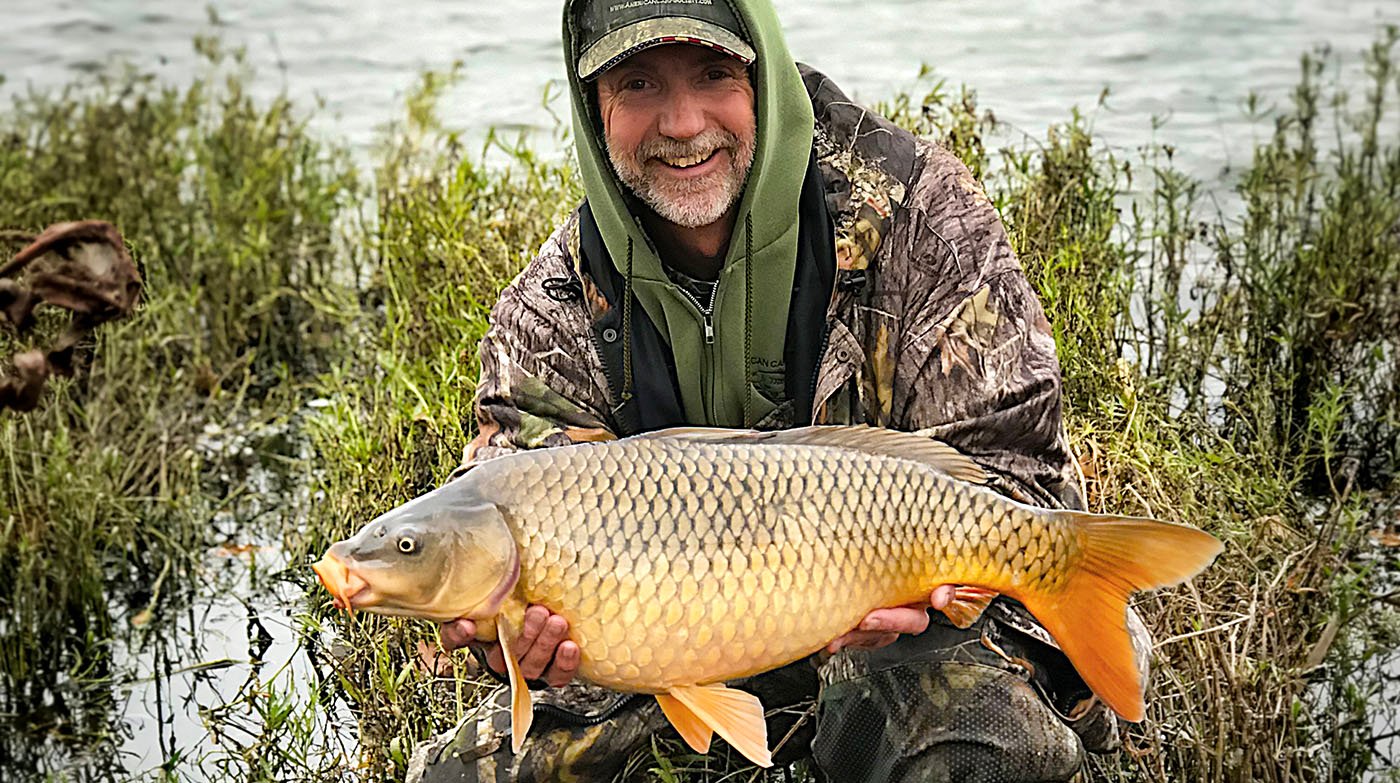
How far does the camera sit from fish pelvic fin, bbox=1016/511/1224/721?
229 centimetres

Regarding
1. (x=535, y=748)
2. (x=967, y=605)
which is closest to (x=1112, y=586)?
(x=967, y=605)

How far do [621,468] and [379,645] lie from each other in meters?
1.10

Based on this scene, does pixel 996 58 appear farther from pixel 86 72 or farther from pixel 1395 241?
pixel 86 72

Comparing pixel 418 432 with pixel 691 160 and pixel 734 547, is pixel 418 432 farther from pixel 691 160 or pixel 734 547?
pixel 734 547

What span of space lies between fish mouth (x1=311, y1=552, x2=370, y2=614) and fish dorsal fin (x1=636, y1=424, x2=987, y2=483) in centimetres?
46

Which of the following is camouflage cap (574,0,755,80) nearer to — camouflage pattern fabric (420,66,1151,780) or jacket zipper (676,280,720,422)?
camouflage pattern fabric (420,66,1151,780)

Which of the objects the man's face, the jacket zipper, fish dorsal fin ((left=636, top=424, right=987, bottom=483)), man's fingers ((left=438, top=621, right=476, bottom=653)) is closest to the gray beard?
the man's face

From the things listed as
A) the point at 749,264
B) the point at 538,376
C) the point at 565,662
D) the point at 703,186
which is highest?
the point at 703,186

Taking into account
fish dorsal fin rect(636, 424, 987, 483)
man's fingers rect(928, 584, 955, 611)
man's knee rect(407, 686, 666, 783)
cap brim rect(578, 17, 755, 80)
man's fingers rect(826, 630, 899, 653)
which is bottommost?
man's knee rect(407, 686, 666, 783)

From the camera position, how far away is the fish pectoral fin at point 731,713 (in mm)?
2316

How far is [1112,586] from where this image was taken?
2.34m

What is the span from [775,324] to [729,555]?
2.39ft

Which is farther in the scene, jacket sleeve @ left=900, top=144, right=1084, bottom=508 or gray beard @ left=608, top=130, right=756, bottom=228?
gray beard @ left=608, top=130, right=756, bottom=228

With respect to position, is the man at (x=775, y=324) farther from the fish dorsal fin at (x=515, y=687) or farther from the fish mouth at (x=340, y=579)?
the fish mouth at (x=340, y=579)
